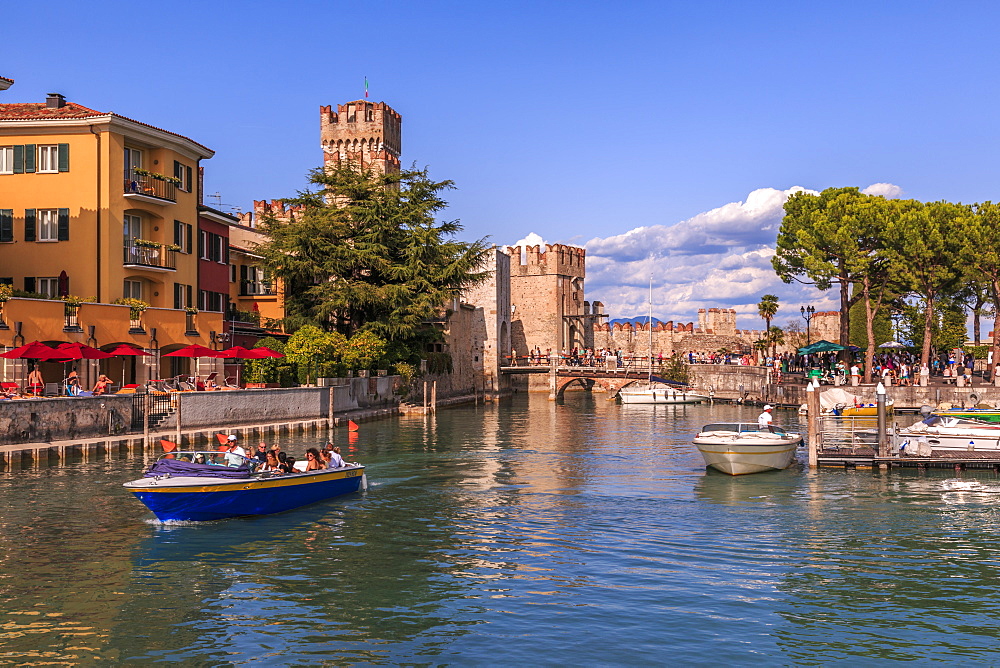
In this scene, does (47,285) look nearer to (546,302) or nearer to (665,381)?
(665,381)

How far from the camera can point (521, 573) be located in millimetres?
17359

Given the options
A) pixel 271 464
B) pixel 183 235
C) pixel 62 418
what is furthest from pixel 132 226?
pixel 271 464

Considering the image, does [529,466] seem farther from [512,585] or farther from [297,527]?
[512,585]

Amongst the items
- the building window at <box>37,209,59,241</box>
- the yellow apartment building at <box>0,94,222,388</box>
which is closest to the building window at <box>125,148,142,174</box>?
the yellow apartment building at <box>0,94,222,388</box>

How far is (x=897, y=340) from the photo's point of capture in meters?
82.9

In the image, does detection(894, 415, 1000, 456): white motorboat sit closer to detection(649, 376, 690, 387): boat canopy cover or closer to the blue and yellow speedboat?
the blue and yellow speedboat

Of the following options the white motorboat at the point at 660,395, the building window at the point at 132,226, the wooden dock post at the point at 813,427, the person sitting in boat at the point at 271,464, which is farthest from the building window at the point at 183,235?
the white motorboat at the point at 660,395

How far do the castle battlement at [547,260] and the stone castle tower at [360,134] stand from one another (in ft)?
77.6

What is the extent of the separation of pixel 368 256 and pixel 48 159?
770 inches

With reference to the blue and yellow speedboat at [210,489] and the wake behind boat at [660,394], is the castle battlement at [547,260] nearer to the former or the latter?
the wake behind boat at [660,394]

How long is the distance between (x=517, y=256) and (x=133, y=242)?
2294 inches

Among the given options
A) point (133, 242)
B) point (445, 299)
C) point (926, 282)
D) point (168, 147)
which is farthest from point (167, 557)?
point (926, 282)

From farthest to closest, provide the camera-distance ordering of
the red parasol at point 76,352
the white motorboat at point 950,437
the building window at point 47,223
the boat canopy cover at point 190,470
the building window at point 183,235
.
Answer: the building window at point 183,235 → the building window at point 47,223 → the red parasol at point 76,352 → the white motorboat at point 950,437 → the boat canopy cover at point 190,470

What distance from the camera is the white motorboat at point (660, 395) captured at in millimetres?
68938
